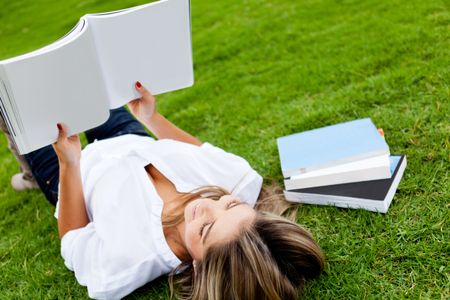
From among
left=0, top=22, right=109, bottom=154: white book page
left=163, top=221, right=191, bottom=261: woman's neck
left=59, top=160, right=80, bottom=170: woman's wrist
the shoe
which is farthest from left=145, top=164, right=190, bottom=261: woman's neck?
the shoe

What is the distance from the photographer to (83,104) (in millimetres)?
1832

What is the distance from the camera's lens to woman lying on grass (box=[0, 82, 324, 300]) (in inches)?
66.9

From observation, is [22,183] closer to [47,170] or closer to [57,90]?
[47,170]

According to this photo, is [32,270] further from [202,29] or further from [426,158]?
[202,29]

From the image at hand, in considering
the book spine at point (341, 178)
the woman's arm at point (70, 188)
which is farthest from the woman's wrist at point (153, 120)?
the book spine at point (341, 178)

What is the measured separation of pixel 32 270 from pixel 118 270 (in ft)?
1.94

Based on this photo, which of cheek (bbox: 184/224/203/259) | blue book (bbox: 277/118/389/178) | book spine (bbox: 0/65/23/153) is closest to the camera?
book spine (bbox: 0/65/23/153)

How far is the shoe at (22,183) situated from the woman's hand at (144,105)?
0.98 meters

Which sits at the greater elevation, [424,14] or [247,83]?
[424,14]

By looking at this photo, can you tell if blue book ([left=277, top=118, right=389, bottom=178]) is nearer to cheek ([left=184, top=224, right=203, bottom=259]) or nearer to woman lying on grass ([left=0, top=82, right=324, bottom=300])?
woman lying on grass ([left=0, top=82, right=324, bottom=300])

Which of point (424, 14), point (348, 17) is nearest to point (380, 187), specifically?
point (424, 14)

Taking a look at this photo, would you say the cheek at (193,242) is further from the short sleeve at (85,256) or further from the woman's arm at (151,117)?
the woman's arm at (151,117)

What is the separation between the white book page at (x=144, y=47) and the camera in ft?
6.30

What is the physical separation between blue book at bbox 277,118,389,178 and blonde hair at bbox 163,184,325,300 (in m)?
0.47
